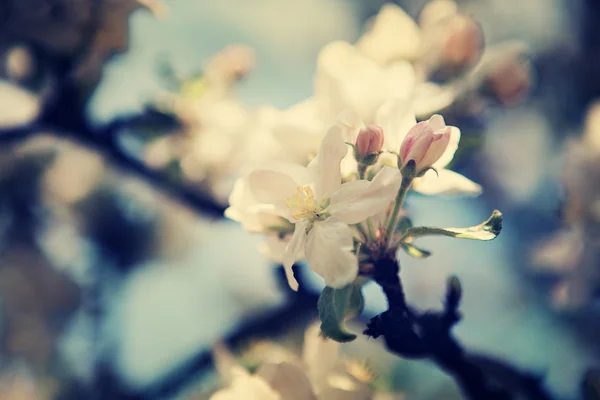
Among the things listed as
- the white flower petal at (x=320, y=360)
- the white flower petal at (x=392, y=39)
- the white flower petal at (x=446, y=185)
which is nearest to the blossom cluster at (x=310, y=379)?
the white flower petal at (x=320, y=360)

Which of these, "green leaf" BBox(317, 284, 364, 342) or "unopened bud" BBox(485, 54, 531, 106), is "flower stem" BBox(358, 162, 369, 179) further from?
"unopened bud" BBox(485, 54, 531, 106)

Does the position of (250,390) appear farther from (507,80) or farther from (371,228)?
(507,80)

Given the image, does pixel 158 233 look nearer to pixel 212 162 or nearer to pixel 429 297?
pixel 212 162

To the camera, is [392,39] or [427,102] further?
[392,39]

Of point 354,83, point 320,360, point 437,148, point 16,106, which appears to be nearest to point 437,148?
point 437,148

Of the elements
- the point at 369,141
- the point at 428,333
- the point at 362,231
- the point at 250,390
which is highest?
the point at 369,141

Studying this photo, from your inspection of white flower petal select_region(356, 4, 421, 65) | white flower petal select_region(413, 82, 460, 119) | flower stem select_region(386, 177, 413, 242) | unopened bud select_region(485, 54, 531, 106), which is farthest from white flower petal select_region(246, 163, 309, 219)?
unopened bud select_region(485, 54, 531, 106)

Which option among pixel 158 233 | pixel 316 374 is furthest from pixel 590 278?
pixel 158 233
